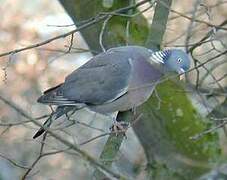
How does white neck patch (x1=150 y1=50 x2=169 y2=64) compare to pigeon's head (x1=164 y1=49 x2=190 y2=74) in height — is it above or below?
above

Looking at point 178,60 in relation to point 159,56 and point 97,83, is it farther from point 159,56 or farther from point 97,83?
point 97,83

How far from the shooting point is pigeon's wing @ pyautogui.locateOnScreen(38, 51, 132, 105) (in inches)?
155

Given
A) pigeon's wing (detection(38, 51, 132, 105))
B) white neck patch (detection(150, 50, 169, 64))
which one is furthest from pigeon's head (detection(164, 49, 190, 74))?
pigeon's wing (detection(38, 51, 132, 105))

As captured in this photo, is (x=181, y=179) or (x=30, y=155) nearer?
(x=181, y=179)

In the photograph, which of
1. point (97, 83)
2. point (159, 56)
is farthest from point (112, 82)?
point (159, 56)

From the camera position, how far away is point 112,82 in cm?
399

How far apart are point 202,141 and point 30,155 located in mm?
3485

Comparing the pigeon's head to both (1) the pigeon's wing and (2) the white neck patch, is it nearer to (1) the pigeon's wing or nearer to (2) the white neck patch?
(2) the white neck patch

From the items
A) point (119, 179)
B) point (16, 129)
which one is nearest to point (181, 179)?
point (119, 179)

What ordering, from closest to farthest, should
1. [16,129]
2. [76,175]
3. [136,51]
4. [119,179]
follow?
[119,179], [136,51], [16,129], [76,175]

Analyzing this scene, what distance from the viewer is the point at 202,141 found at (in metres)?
4.29

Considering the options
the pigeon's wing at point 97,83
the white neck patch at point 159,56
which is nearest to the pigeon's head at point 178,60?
the white neck patch at point 159,56

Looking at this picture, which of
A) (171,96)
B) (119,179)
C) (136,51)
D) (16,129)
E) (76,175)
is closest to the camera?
(119,179)

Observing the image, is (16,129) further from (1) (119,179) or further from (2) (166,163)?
(1) (119,179)
